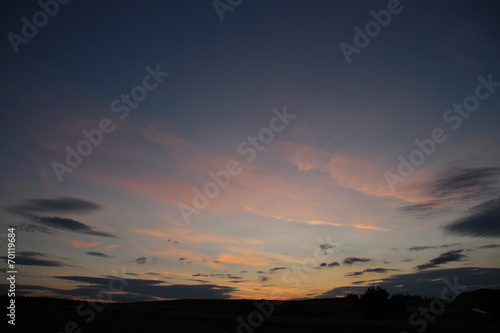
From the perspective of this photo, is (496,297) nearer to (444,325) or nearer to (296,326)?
(444,325)

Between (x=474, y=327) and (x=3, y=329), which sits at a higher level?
(x=3, y=329)

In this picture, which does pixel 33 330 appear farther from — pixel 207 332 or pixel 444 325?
pixel 444 325

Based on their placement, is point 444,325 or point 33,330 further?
point 444,325

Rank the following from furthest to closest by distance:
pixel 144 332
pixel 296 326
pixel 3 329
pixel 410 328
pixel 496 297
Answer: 1. pixel 496 297
2. pixel 296 326
3. pixel 410 328
4. pixel 144 332
5. pixel 3 329

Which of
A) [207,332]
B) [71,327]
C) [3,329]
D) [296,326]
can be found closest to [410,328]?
[296,326]

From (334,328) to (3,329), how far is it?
38.5 meters

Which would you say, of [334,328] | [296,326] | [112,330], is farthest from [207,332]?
[334,328]

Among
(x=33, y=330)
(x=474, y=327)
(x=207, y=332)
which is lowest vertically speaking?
(x=474, y=327)

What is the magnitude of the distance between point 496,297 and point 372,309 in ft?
69.9

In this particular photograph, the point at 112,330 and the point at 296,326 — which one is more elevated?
the point at 112,330

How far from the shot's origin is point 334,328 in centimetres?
4309

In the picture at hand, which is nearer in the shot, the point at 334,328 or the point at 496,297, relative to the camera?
the point at 334,328

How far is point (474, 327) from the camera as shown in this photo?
4094 cm

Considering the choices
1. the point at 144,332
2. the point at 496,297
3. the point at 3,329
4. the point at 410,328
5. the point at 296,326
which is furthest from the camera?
the point at 496,297
